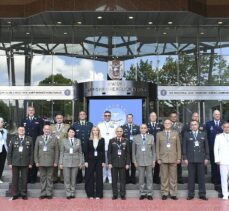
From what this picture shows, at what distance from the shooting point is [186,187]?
30.3 feet

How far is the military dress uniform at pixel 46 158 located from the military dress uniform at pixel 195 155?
9.28 feet

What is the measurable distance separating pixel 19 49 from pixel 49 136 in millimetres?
7941

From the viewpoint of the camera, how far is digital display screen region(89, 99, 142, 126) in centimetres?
1431

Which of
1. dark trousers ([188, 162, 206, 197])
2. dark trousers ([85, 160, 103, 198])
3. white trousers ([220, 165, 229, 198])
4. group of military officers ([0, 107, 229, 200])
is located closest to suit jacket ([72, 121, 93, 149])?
group of military officers ([0, 107, 229, 200])

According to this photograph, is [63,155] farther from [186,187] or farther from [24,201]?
[186,187]

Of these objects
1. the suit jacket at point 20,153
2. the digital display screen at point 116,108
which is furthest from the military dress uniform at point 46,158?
the digital display screen at point 116,108

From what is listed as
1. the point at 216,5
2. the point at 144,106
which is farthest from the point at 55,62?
the point at 216,5

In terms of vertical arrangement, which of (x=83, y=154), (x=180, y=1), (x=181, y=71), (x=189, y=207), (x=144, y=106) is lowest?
(x=189, y=207)

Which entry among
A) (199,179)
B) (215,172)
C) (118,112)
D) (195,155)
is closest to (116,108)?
(118,112)

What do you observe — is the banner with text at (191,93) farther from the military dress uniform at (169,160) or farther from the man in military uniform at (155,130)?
the military dress uniform at (169,160)

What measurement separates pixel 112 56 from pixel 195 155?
765cm

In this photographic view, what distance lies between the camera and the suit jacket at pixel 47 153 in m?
8.78

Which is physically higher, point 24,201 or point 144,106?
point 144,106

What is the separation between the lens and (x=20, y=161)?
8719mm
